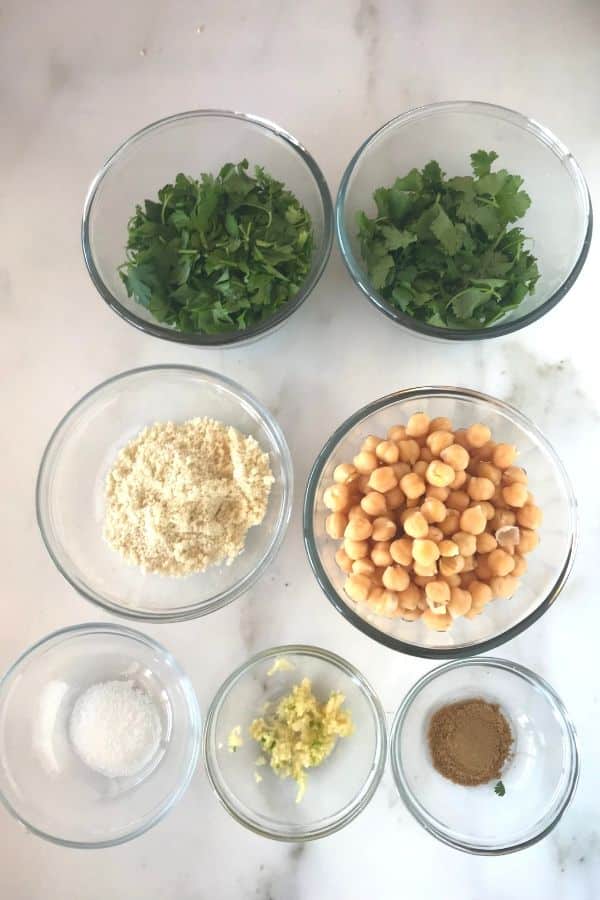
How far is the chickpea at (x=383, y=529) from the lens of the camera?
114 centimetres

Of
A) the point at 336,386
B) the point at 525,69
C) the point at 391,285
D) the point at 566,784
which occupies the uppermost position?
the point at 525,69

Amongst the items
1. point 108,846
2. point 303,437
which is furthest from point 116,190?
point 108,846

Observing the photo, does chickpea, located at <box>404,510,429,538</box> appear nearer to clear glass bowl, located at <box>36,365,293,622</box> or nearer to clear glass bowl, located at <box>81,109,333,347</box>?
clear glass bowl, located at <box>36,365,293,622</box>

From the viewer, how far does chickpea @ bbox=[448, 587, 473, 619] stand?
1130mm

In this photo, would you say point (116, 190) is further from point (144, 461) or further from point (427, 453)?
point (427, 453)

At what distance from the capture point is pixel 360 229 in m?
1.24

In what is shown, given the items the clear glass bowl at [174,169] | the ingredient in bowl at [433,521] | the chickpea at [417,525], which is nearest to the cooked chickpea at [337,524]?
the ingredient in bowl at [433,521]

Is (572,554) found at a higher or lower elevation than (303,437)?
lower

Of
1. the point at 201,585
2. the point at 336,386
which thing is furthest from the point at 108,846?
the point at 336,386

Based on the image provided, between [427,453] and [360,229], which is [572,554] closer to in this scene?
[427,453]

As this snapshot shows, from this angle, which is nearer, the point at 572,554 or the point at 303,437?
the point at 572,554

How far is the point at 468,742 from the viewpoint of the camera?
1.33m

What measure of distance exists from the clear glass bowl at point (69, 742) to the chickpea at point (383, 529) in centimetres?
49

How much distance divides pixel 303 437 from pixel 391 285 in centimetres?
33
